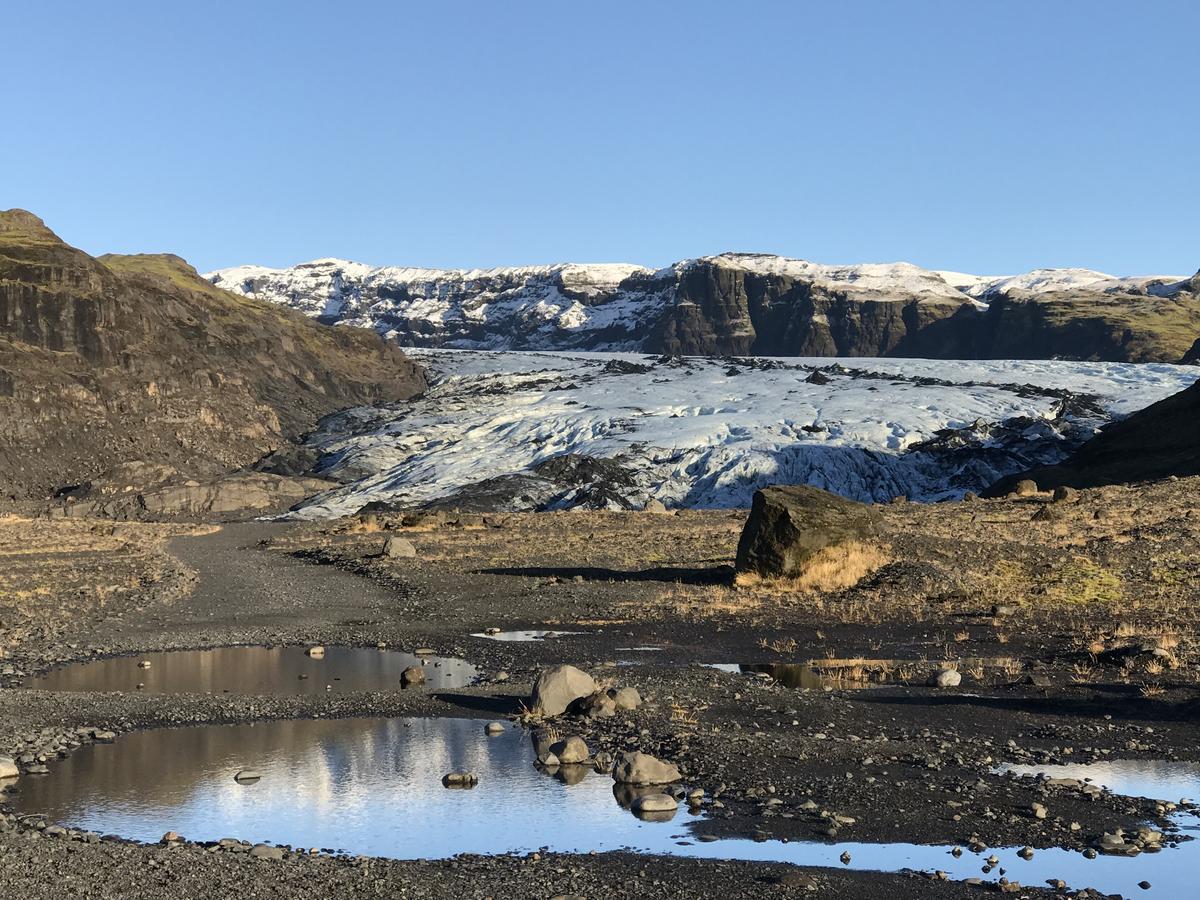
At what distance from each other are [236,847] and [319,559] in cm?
3790

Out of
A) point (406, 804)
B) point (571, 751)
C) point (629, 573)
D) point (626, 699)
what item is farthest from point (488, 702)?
point (629, 573)

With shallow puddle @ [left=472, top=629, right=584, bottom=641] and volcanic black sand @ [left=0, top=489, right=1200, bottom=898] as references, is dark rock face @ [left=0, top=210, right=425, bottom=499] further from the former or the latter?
shallow puddle @ [left=472, top=629, right=584, bottom=641]

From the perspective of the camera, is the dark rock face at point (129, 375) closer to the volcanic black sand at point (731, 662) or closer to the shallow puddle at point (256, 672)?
the volcanic black sand at point (731, 662)

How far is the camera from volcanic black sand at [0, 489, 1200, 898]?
11203 mm

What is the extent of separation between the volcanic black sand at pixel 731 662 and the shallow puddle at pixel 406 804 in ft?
1.49

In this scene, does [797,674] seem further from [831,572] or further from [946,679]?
[831,572]

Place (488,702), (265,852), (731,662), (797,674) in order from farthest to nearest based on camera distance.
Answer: (731,662), (797,674), (488,702), (265,852)

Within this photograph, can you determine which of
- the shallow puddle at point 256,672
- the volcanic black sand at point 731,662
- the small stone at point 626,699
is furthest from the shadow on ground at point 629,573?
the small stone at point 626,699

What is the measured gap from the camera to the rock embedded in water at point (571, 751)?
15109 mm

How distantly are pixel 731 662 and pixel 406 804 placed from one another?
10.5 meters

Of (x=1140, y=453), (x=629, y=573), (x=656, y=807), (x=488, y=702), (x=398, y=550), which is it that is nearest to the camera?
(x=656, y=807)

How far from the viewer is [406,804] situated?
44.5ft

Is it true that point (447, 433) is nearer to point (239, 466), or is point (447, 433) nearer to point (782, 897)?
point (239, 466)

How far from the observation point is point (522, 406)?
129 meters
